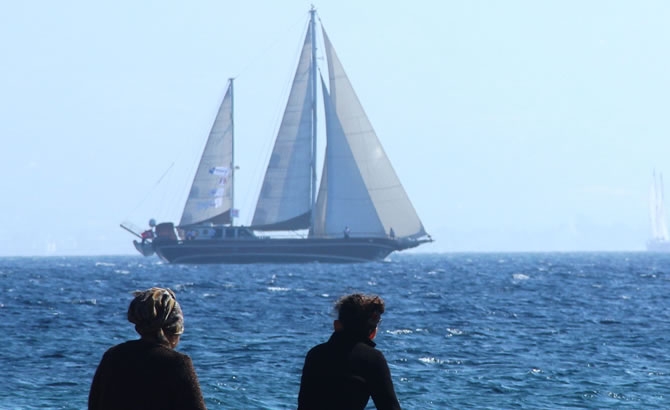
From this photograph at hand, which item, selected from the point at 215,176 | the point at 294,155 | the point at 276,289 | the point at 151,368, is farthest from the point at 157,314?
the point at 215,176

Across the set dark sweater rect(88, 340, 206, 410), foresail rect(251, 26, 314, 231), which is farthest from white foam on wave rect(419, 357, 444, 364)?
foresail rect(251, 26, 314, 231)

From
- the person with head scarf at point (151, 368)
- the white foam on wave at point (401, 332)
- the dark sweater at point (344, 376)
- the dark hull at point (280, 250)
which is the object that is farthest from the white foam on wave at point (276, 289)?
the person with head scarf at point (151, 368)

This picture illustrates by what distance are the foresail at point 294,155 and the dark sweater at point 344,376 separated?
81.7 m

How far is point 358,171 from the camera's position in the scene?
84.8 m

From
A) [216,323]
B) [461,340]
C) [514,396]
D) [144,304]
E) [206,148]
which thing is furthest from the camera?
[206,148]

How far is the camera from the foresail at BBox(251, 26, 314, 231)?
87.2 metres

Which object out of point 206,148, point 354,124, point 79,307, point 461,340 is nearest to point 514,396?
point 461,340

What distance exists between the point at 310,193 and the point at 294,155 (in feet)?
11.1

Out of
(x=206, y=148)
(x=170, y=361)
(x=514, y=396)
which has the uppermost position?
(x=206, y=148)

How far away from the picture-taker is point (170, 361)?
4770 mm

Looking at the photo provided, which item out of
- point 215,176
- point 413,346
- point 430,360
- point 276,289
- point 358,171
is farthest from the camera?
point 215,176

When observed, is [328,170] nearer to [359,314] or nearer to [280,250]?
[280,250]

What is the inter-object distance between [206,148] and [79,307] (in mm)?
52421

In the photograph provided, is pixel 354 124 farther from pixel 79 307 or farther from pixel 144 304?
pixel 144 304
